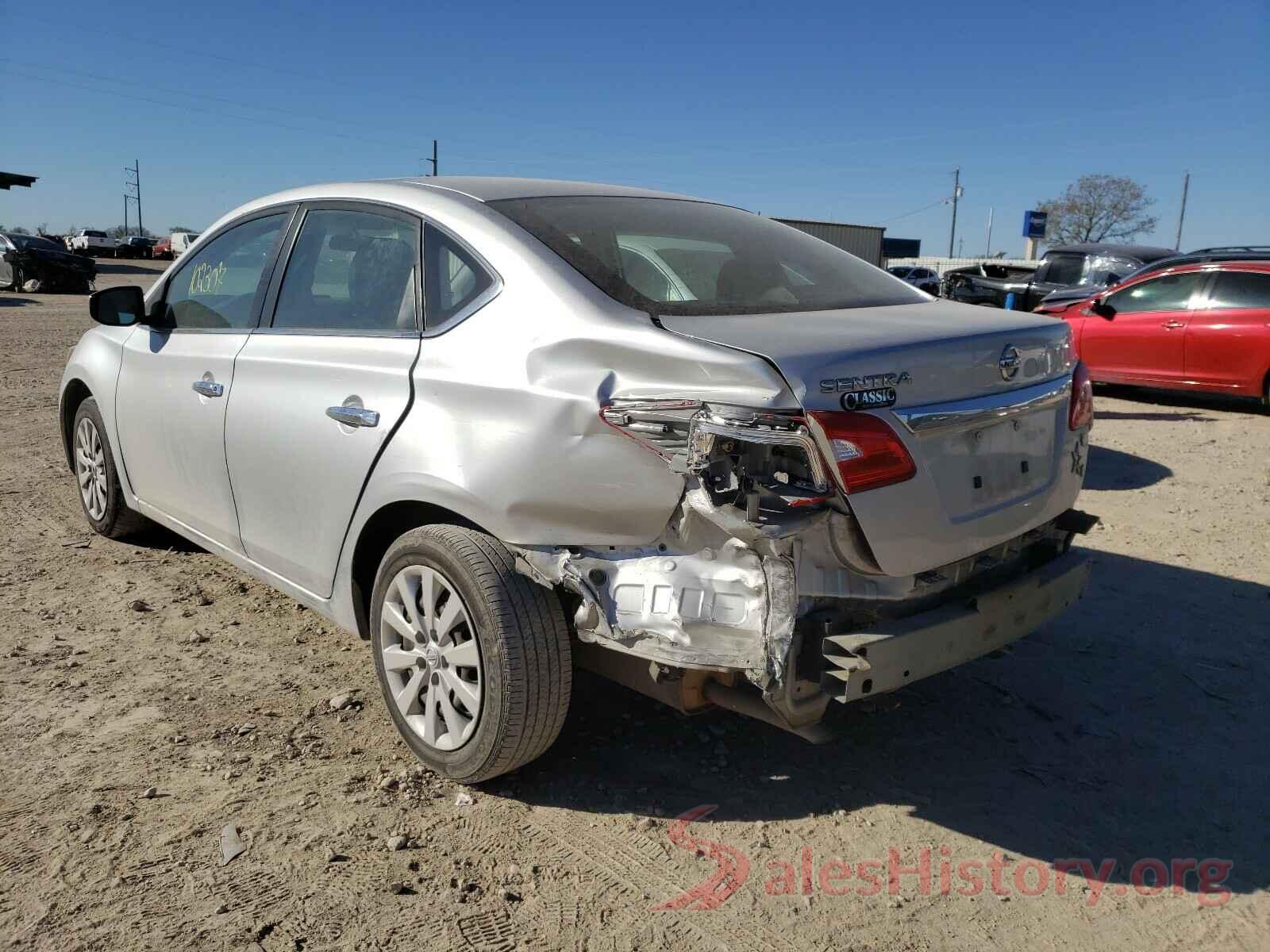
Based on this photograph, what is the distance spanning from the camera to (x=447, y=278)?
118 inches

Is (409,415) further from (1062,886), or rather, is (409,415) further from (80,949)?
(1062,886)

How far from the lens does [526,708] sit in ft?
8.83

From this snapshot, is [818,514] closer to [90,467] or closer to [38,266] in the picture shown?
[90,467]

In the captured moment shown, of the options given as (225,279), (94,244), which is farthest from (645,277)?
(94,244)

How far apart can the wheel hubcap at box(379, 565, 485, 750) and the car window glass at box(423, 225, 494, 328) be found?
0.76 metres

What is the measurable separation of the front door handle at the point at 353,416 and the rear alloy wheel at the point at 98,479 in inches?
85.4

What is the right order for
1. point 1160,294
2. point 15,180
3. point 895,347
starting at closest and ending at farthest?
point 895,347, point 1160,294, point 15,180

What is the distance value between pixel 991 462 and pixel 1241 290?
29.7ft

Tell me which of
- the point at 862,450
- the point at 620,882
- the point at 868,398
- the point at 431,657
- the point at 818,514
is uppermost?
the point at 868,398

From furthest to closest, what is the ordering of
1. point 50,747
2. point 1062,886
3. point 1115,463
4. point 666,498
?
point 1115,463
point 50,747
point 1062,886
point 666,498

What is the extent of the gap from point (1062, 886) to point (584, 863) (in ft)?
4.08

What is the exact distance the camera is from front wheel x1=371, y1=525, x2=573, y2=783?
2666 mm

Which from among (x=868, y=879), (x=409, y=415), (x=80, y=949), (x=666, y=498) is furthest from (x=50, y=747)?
(x=868, y=879)

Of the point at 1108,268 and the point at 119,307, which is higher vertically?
the point at 1108,268
